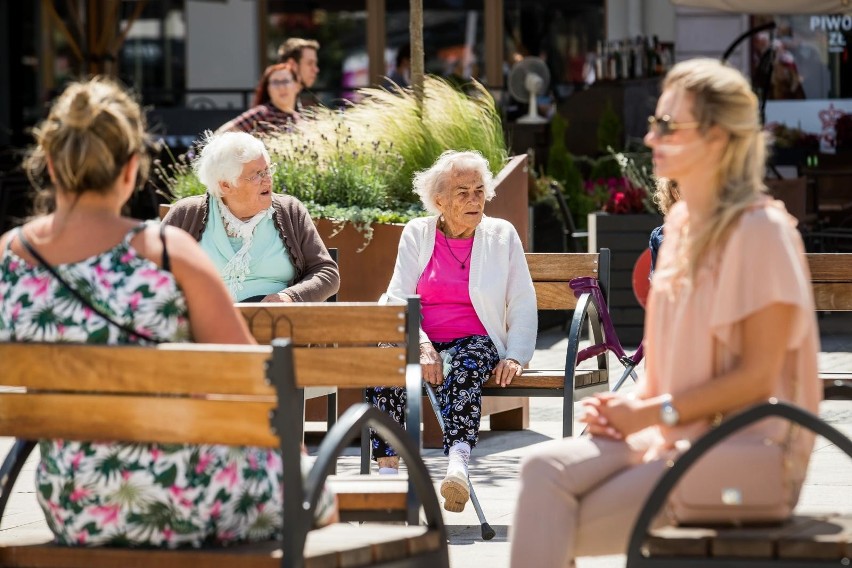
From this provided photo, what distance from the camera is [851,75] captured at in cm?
1538

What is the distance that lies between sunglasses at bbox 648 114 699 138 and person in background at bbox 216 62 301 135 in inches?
237

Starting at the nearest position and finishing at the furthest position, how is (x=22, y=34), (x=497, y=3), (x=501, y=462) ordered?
1. (x=501, y=462)
2. (x=497, y=3)
3. (x=22, y=34)

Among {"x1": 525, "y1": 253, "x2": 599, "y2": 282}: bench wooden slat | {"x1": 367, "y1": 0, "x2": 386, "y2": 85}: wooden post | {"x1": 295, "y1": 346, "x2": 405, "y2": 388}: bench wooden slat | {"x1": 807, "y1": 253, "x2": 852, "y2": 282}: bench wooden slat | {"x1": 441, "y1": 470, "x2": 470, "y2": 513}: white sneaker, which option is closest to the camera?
{"x1": 295, "y1": 346, "x2": 405, "y2": 388}: bench wooden slat

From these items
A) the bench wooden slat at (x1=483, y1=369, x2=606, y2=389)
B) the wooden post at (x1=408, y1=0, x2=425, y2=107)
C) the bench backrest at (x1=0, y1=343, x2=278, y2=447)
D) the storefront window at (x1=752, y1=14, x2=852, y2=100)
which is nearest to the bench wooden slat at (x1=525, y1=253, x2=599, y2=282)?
the bench wooden slat at (x1=483, y1=369, x2=606, y2=389)

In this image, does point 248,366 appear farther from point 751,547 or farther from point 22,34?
point 22,34

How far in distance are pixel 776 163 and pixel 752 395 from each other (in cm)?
1072

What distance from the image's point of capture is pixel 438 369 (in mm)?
5828

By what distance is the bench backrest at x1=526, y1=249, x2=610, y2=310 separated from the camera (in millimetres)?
6578

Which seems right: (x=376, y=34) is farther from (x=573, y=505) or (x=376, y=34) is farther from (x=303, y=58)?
(x=573, y=505)

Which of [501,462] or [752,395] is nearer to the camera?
[752,395]

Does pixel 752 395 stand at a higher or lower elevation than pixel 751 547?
higher

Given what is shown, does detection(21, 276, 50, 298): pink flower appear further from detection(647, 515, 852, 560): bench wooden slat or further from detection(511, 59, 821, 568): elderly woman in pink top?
detection(647, 515, 852, 560): bench wooden slat

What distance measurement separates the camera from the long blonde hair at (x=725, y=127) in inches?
131

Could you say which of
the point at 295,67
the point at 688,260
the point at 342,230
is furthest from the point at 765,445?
the point at 295,67
